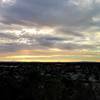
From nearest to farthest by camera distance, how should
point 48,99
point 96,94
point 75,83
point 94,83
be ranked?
point 48,99 → point 96,94 → point 75,83 → point 94,83

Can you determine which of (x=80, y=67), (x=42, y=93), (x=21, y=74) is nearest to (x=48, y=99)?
(x=42, y=93)

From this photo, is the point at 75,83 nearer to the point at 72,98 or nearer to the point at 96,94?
the point at 96,94

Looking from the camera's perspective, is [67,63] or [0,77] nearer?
[0,77]

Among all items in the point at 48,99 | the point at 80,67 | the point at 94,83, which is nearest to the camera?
the point at 48,99

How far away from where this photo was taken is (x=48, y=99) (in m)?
54.1

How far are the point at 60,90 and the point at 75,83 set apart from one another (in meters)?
9.00

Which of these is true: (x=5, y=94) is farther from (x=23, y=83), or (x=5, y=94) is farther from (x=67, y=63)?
(x=67, y=63)

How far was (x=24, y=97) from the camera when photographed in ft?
182

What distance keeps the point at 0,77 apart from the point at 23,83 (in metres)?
4.86

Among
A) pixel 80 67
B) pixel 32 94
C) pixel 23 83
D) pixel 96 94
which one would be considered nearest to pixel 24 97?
pixel 32 94

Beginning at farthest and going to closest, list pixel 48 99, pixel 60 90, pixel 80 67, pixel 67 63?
pixel 67 63
pixel 80 67
pixel 60 90
pixel 48 99

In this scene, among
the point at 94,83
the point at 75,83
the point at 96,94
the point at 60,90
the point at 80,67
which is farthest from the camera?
the point at 80,67

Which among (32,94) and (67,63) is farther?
(67,63)

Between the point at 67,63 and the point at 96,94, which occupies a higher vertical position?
the point at 67,63
